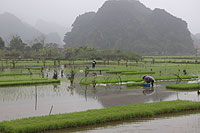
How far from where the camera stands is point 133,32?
361 feet

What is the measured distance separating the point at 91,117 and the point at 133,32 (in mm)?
103370

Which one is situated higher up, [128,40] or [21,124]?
[128,40]

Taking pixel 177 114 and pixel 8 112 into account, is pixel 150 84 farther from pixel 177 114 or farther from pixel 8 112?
pixel 8 112

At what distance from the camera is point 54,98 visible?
1308cm

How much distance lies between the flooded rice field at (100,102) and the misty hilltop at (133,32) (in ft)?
277

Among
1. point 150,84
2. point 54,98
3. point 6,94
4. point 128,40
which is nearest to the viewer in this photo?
point 54,98

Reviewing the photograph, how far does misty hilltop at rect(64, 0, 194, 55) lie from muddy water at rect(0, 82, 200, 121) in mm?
84303

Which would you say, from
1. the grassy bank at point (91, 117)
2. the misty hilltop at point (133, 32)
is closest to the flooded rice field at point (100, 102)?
the grassy bank at point (91, 117)

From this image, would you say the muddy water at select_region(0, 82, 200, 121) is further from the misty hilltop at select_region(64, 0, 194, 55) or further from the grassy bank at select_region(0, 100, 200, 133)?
the misty hilltop at select_region(64, 0, 194, 55)

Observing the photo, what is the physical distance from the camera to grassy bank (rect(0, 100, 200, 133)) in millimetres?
7742

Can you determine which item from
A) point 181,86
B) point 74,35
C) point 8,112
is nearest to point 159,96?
point 181,86

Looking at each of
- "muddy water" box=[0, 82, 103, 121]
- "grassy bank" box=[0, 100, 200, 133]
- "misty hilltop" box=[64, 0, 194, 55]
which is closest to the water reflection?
"muddy water" box=[0, 82, 103, 121]

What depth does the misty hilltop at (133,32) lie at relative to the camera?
10300 centimetres

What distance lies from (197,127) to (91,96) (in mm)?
6349
